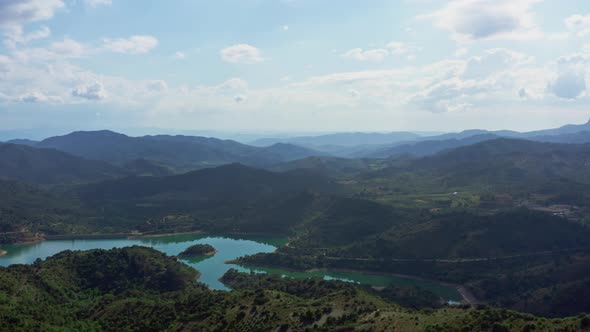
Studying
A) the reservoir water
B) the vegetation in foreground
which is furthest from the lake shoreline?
the vegetation in foreground

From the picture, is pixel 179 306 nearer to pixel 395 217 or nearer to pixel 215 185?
pixel 395 217

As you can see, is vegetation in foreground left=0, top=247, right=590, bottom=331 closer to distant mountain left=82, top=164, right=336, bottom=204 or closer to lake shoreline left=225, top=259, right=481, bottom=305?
lake shoreline left=225, top=259, right=481, bottom=305

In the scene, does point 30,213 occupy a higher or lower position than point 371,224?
higher

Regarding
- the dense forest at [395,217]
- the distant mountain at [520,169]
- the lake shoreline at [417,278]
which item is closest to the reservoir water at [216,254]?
the lake shoreline at [417,278]

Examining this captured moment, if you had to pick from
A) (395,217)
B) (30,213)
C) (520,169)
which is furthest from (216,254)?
(520,169)

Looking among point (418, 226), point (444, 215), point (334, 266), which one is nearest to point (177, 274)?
point (334, 266)

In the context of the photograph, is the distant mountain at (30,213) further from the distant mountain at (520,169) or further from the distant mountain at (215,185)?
the distant mountain at (520,169)

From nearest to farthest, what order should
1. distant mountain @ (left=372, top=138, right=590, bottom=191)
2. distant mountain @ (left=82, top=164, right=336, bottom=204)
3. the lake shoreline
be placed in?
the lake shoreline
distant mountain @ (left=372, top=138, right=590, bottom=191)
distant mountain @ (left=82, top=164, right=336, bottom=204)
